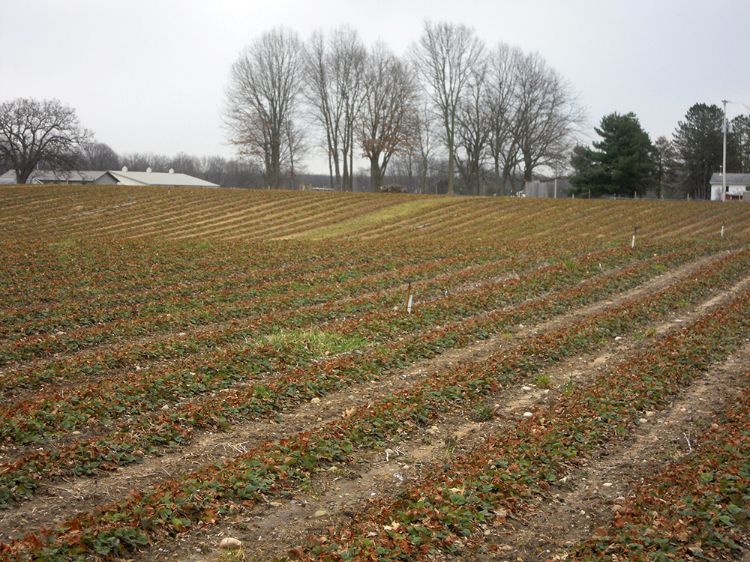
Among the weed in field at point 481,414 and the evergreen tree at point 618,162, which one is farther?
the evergreen tree at point 618,162

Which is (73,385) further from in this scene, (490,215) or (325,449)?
(490,215)

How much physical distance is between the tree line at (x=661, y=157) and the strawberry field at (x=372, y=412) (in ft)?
151

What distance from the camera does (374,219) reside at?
46.4 meters

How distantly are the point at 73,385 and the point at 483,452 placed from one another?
245 inches

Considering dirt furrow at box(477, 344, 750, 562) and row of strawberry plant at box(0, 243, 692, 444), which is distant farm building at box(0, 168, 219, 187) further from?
dirt furrow at box(477, 344, 750, 562)

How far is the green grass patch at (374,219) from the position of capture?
40.8m

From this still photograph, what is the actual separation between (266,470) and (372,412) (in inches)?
84.8

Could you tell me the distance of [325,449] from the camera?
8102 mm

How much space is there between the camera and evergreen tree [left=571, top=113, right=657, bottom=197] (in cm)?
6719

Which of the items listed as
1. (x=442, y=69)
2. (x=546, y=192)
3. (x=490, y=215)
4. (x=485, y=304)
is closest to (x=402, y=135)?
(x=442, y=69)

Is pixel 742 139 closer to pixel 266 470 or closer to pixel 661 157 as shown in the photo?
pixel 661 157

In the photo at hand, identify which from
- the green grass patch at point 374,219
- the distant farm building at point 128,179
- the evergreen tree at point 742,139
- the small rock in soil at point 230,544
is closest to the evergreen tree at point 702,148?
the evergreen tree at point 742,139

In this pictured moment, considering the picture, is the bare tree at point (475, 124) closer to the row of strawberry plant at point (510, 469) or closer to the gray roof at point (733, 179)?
the gray roof at point (733, 179)

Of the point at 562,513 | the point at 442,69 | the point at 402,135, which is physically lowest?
the point at 562,513
